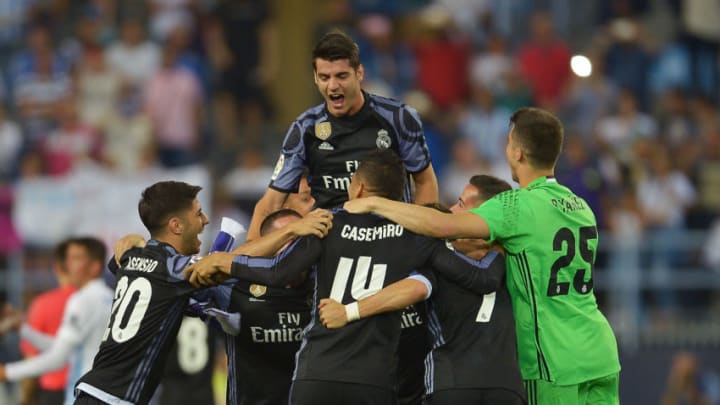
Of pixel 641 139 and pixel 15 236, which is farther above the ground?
pixel 641 139

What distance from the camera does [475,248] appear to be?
25.9 ft

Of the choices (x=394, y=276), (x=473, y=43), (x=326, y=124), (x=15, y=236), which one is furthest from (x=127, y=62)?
(x=394, y=276)

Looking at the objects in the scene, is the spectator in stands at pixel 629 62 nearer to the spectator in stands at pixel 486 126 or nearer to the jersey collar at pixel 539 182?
the spectator in stands at pixel 486 126

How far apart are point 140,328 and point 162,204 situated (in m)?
Answer: 0.75

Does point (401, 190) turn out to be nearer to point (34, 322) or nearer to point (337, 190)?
point (337, 190)

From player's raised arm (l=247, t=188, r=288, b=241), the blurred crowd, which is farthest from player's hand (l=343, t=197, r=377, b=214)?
the blurred crowd

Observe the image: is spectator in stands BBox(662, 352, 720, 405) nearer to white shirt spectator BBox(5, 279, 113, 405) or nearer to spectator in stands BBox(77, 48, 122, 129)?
white shirt spectator BBox(5, 279, 113, 405)

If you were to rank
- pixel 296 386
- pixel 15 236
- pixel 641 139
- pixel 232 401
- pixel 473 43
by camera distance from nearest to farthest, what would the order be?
pixel 296 386 < pixel 232 401 < pixel 15 236 < pixel 641 139 < pixel 473 43

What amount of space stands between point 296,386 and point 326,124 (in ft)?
6.62

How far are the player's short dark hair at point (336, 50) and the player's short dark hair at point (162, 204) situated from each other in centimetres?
121

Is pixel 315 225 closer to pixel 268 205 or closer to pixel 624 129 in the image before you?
pixel 268 205

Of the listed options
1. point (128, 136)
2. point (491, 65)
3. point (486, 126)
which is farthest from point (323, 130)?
point (491, 65)

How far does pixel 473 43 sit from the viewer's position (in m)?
18.8

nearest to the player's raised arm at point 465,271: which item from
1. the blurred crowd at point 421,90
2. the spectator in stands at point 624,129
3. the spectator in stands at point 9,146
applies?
the blurred crowd at point 421,90
